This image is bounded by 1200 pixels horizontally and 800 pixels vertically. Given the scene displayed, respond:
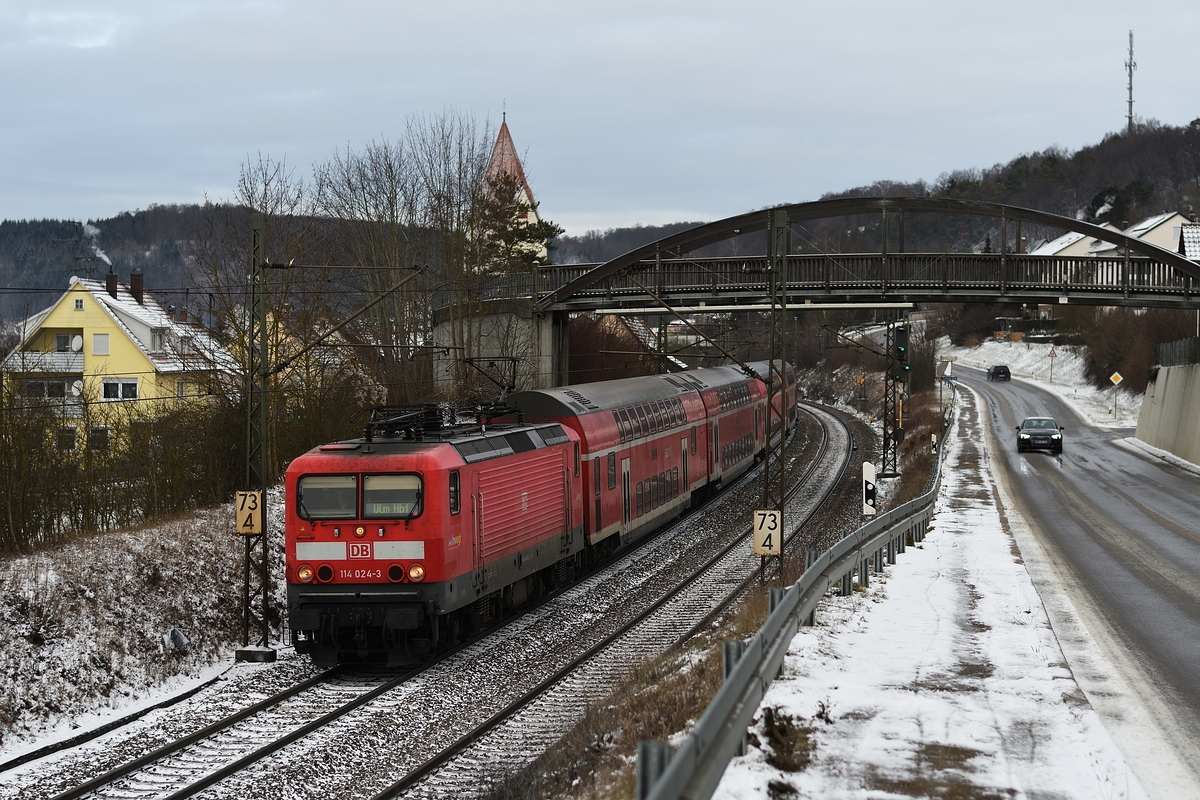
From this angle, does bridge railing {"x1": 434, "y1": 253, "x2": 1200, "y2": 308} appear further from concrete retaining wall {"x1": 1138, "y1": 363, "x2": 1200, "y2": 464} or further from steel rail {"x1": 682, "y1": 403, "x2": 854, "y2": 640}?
concrete retaining wall {"x1": 1138, "y1": 363, "x2": 1200, "y2": 464}

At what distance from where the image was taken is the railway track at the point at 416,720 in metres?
10.9

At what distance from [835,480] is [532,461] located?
2402 centimetres

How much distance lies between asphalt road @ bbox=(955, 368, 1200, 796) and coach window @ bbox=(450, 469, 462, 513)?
769 centimetres

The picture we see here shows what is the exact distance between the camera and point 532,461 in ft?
59.9

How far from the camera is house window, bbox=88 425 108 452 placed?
23422 mm

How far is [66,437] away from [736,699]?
59.7 ft

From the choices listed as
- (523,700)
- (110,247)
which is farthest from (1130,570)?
(110,247)

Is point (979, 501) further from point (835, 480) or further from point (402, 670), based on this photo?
point (402, 670)

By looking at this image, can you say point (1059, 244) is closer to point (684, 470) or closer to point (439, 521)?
point (684, 470)

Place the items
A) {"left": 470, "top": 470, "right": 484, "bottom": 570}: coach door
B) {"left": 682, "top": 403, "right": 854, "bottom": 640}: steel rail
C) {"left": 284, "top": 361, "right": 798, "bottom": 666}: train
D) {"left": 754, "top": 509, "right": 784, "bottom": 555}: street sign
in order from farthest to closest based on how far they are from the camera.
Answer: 1. {"left": 754, "top": 509, "right": 784, "bottom": 555}: street sign
2. {"left": 682, "top": 403, "right": 854, "bottom": 640}: steel rail
3. {"left": 470, "top": 470, "right": 484, "bottom": 570}: coach door
4. {"left": 284, "top": 361, "right": 798, "bottom": 666}: train

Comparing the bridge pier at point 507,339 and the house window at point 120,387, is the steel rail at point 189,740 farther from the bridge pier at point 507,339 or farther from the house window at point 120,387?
the house window at point 120,387

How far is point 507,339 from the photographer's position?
38594 millimetres

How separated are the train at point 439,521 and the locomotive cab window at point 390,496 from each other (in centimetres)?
1

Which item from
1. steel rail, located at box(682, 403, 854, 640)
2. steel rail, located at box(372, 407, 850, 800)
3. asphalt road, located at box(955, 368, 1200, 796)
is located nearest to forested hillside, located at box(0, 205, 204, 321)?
steel rail, located at box(682, 403, 854, 640)
